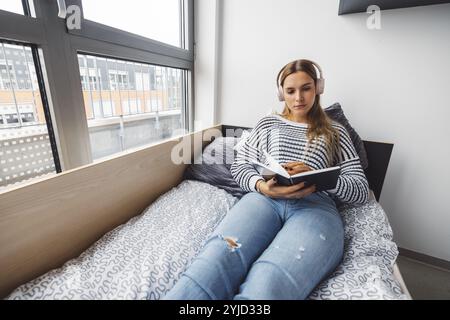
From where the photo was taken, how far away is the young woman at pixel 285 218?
583 millimetres

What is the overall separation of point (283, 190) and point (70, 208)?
0.71 metres

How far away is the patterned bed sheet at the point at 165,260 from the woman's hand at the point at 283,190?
0.24 metres

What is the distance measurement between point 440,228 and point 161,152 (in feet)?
5.16

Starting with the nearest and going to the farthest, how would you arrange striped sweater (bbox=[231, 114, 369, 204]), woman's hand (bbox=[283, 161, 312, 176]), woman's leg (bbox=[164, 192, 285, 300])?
woman's leg (bbox=[164, 192, 285, 300]), woman's hand (bbox=[283, 161, 312, 176]), striped sweater (bbox=[231, 114, 369, 204])

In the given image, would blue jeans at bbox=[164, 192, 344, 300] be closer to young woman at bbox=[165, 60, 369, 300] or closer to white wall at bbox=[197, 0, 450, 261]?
young woman at bbox=[165, 60, 369, 300]

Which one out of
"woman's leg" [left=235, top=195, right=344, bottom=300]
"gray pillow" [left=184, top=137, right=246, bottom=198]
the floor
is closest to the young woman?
"woman's leg" [left=235, top=195, right=344, bottom=300]

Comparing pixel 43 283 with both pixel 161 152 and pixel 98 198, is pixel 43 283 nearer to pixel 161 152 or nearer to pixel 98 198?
pixel 98 198

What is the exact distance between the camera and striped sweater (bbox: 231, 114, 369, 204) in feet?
2.90

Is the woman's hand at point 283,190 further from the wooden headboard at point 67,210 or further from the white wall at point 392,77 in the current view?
the white wall at point 392,77

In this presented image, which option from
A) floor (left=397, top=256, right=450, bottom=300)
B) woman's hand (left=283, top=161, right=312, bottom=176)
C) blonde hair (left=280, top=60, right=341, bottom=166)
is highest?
blonde hair (left=280, top=60, right=341, bottom=166)

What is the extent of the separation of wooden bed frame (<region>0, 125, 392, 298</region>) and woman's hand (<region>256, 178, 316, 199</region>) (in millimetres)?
524

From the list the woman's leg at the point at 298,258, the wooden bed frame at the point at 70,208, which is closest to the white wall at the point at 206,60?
the wooden bed frame at the point at 70,208

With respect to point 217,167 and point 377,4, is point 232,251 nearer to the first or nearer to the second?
point 217,167

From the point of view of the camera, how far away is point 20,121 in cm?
85
